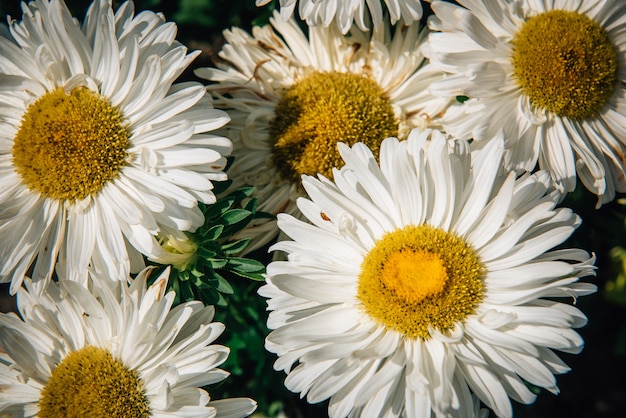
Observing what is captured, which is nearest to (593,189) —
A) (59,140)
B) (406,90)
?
(406,90)

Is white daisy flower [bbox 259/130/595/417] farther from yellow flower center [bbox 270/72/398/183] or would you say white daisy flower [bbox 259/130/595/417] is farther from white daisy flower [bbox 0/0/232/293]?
white daisy flower [bbox 0/0/232/293]

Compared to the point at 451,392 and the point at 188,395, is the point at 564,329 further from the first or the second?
the point at 188,395

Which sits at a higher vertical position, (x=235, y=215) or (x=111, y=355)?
(x=235, y=215)

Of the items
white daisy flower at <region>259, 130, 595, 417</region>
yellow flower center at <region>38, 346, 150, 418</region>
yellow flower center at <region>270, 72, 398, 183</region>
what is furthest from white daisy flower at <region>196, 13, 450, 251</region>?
yellow flower center at <region>38, 346, 150, 418</region>

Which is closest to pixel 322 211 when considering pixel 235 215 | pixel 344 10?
pixel 235 215

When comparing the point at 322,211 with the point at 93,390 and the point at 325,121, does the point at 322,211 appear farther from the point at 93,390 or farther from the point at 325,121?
the point at 93,390

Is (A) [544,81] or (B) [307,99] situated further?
(B) [307,99]
